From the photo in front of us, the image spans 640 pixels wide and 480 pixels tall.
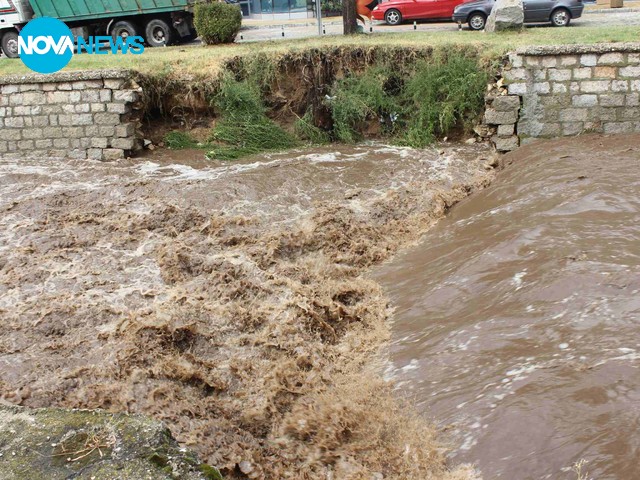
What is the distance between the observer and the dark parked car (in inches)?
592

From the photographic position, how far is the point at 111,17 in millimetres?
16516

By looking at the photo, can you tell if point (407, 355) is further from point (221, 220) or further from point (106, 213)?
point (106, 213)

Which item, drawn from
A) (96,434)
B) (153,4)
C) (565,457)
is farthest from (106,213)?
(153,4)

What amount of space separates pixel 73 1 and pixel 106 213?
10.6 metres

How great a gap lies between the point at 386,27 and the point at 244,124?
909 centimetres

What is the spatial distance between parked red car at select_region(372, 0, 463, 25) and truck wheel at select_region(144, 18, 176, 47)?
19.4 feet

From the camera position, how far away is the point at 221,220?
7633 mm

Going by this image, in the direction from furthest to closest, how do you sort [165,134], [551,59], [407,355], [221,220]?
[165,134], [551,59], [221,220], [407,355]

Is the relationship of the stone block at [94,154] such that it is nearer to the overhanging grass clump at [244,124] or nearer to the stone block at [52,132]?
the stone block at [52,132]

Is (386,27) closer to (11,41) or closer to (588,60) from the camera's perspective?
(588,60)

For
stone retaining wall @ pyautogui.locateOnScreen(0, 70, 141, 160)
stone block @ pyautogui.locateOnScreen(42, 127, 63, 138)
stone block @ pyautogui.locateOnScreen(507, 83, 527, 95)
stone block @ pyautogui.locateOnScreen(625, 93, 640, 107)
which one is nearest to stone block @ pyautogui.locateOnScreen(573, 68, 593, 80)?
stone block @ pyautogui.locateOnScreen(625, 93, 640, 107)

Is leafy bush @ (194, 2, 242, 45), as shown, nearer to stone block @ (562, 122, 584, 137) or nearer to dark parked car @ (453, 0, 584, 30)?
dark parked car @ (453, 0, 584, 30)

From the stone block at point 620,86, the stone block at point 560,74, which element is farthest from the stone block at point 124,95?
the stone block at point 620,86

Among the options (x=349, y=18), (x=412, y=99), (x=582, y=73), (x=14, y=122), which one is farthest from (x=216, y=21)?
(x=582, y=73)
